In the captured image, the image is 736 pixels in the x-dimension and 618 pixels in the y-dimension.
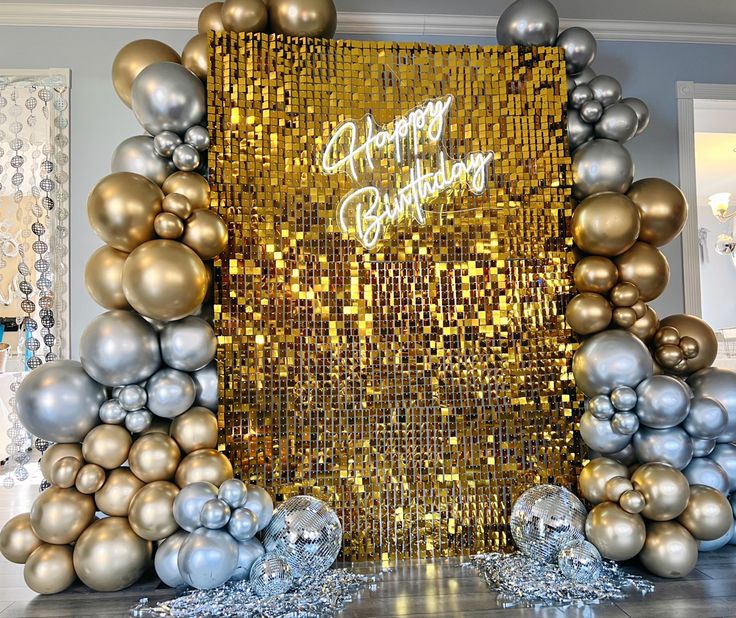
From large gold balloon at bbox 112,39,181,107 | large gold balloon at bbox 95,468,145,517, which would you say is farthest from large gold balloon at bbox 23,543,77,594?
large gold balloon at bbox 112,39,181,107

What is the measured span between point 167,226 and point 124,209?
17 cm

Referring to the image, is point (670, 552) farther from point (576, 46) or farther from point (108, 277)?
point (108, 277)

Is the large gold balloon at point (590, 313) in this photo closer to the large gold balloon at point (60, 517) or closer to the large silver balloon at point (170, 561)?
the large silver balloon at point (170, 561)

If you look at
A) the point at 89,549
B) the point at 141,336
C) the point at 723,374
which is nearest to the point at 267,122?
the point at 141,336

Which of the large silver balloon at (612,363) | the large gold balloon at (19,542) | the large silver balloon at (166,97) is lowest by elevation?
the large gold balloon at (19,542)

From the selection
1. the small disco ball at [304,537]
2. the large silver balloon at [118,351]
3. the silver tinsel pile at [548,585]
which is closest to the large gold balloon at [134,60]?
the large silver balloon at [118,351]

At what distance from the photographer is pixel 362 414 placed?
108 inches

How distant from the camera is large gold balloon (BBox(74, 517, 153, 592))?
221cm

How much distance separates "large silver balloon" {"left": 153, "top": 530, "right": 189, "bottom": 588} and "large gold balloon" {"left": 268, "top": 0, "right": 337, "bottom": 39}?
2.28 m

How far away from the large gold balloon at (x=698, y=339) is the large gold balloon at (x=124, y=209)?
2413mm

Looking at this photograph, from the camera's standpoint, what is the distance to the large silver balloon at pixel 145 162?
103 inches

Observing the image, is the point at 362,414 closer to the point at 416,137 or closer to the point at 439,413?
the point at 439,413

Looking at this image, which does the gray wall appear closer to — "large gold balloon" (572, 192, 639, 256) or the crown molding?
the crown molding

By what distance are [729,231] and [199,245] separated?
348 inches
